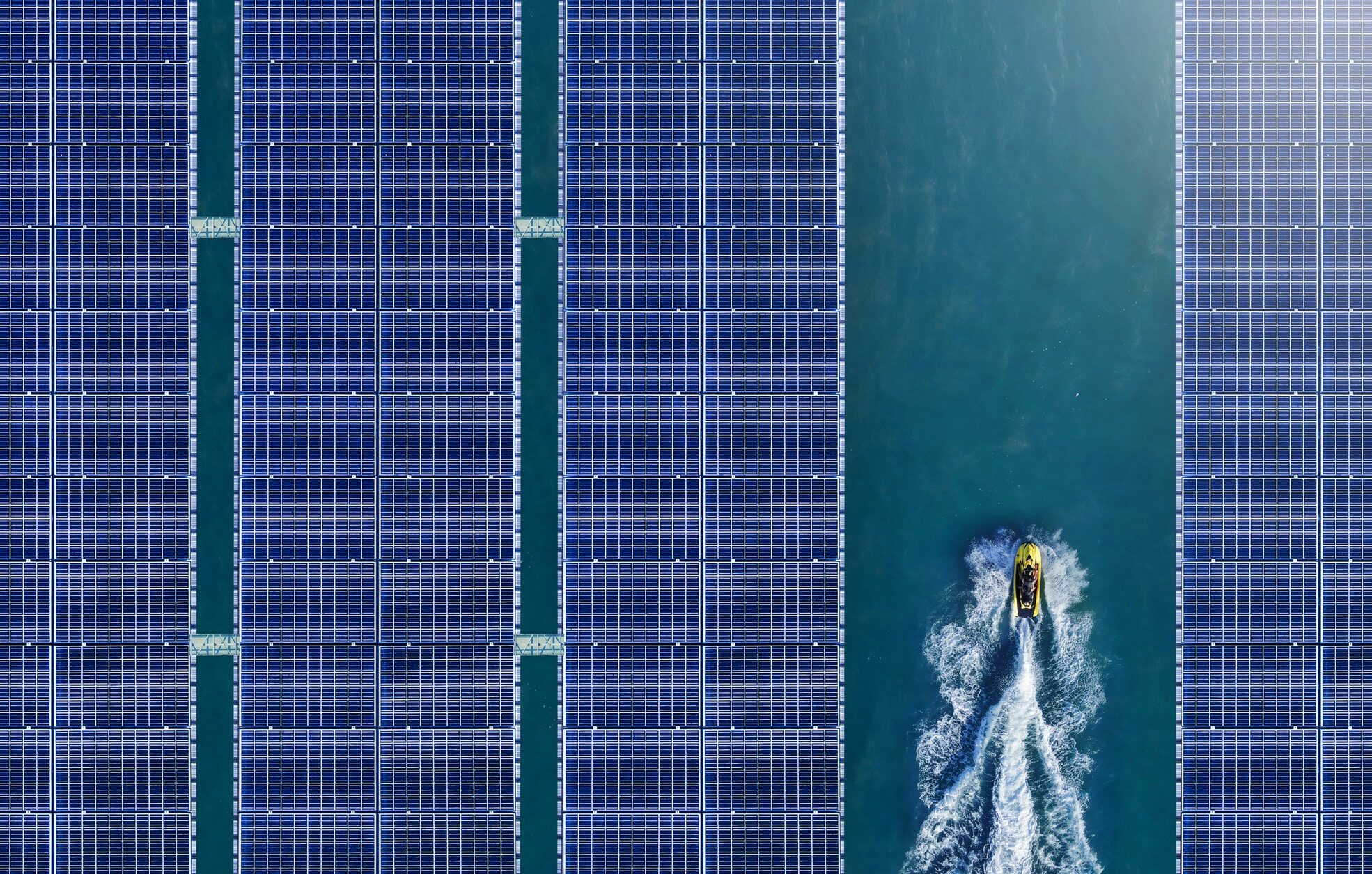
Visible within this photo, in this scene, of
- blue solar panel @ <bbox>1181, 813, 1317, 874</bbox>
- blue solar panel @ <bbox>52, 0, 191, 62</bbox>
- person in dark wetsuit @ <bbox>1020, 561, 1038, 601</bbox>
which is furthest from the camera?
person in dark wetsuit @ <bbox>1020, 561, 1038, 601</bbox>

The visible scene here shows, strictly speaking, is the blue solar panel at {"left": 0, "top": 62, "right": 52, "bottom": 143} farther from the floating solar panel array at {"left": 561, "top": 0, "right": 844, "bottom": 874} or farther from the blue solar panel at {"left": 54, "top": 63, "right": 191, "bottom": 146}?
the floating solar panel array at {"left": 561, "top": 0, "right": 844, "bottom": 874}

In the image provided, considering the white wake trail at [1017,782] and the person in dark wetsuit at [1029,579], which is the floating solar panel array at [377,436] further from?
the person in dark wetsuit at [1029,579]

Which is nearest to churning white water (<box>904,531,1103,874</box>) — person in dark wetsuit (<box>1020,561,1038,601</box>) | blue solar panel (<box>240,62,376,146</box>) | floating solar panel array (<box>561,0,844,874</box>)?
person in dark wetsuit (<box>1020,561,1038,601</box>)

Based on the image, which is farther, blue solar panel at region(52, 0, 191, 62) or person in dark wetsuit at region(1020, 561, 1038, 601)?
person in dark wetsuit at region(1020, 561, 1038, 601)

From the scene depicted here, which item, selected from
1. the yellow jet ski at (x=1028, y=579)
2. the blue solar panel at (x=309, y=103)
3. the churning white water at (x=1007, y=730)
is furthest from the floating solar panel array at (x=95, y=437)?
the yellow jet ski at (x=1028, y=579)

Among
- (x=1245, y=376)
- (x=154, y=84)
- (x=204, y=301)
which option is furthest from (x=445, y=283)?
(x=1245, y=376)

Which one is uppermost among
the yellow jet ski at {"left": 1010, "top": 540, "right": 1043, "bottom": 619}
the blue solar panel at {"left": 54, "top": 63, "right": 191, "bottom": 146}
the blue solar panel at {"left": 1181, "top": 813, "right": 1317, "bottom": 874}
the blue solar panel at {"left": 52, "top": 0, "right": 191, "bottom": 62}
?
the blue solar panel at {"left": 52, "top": 0, "right": 191, "bottom": 62}
